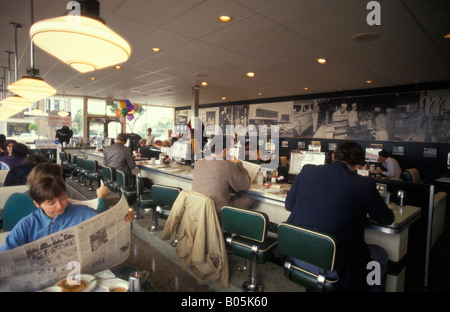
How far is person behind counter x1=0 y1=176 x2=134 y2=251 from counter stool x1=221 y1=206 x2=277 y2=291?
87 cm

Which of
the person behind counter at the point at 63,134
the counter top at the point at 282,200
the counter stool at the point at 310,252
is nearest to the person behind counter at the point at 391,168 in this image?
the counter top at the point at 282,200

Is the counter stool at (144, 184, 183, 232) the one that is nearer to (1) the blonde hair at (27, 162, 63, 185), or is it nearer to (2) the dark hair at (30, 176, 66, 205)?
(1) the blonde hair at (27, 162, 63, 185)

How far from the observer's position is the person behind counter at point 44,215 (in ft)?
4.77

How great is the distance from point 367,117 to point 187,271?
6.56m

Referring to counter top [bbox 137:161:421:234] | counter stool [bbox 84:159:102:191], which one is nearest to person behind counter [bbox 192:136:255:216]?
counter top [bbox 137:161:421:234]

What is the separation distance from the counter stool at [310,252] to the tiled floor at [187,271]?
0.81 metres

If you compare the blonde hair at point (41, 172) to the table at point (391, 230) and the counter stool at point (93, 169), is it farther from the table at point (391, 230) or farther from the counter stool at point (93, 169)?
the counter stool at point (93, 169)

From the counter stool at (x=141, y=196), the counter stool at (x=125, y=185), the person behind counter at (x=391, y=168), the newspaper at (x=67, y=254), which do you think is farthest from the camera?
the person behind counter at (x=391, y=168)

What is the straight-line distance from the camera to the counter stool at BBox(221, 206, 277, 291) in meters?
2.02

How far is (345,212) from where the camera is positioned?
176cm

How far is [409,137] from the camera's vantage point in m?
6.54

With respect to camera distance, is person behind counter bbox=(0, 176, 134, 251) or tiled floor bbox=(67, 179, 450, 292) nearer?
person behind counter bbox=(0, 176, 134, 251)

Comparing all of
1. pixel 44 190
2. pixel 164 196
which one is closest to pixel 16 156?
pixel 164 196

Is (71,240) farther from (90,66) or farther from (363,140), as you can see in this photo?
(363,140)
